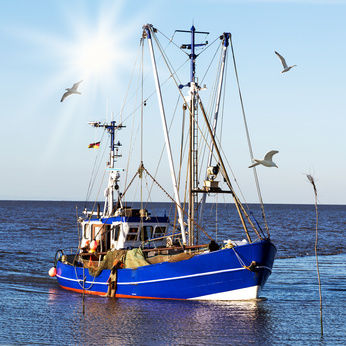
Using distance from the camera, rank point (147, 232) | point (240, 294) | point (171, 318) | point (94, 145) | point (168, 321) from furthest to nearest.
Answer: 1. point (94, 145)
2. point (147, 232)
3. point (240, 294)
4. point (171, 318)
5. point (168, 321)

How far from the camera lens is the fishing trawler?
930 inches

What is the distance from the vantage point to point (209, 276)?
2383cm

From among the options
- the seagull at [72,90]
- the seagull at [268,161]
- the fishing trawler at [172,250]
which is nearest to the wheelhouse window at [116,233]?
the fishing trawler at [172,250]

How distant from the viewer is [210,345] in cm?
1820

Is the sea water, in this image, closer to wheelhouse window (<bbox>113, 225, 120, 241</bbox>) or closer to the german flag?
wheelhouse window (<bbox>113, 225, 120, 241</bbox>)

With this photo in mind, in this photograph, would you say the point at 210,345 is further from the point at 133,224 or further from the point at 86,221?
the point at 86,221

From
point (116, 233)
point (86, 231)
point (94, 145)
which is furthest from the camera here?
point (94, 145)

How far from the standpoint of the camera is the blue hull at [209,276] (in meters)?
23.4

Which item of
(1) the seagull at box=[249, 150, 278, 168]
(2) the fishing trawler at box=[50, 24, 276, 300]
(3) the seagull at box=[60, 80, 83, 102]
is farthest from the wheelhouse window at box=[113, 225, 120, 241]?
(1) the seagull at box=[249, 150, 278, 168]

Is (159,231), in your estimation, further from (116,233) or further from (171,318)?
(171,318)

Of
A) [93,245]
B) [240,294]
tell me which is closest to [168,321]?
[240,294]

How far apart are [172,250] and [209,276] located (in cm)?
306

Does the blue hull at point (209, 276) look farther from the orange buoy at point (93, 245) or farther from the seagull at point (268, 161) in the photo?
the seagull at point (268, 161)

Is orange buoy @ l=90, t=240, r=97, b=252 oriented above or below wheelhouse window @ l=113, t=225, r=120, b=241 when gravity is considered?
below
